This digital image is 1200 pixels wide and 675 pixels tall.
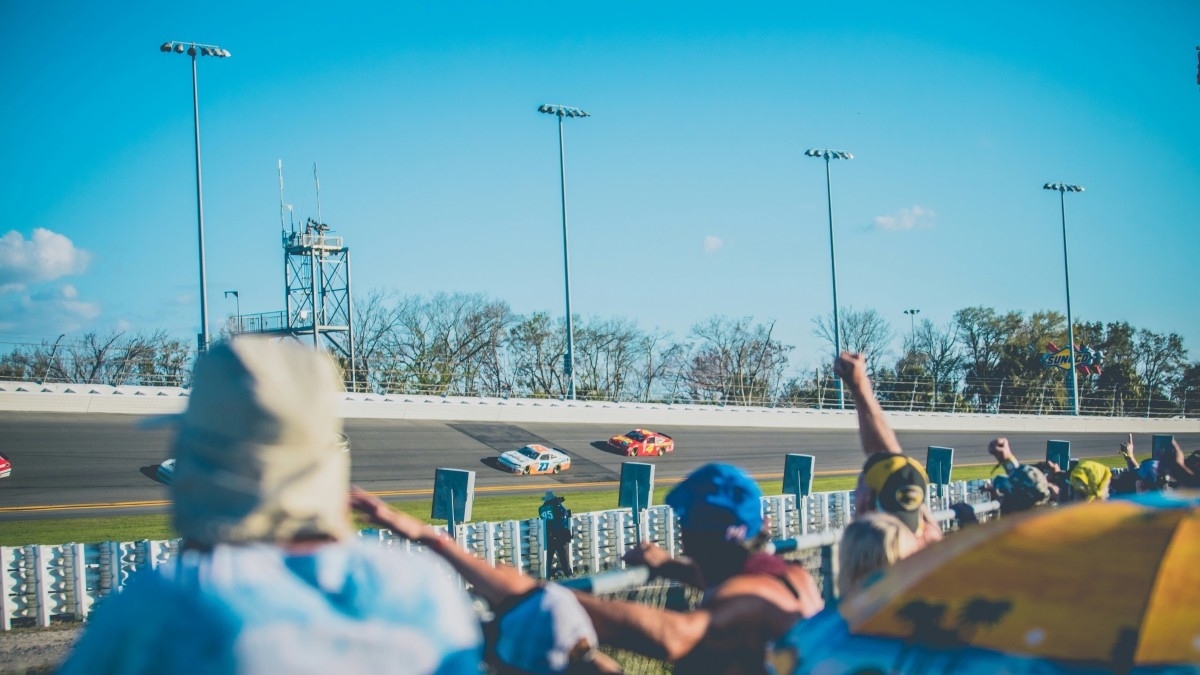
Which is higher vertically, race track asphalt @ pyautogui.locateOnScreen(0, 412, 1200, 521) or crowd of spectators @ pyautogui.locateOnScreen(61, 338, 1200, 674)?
crowd of spectators @ pyautogui.locateOnScreen(61, 338, 1200, 674)

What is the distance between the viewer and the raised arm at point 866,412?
4.37 metres

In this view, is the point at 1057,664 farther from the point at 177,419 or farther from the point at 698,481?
the point at 177,419

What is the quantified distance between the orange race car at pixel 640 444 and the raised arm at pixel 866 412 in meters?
34.8

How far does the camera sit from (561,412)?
46906mm

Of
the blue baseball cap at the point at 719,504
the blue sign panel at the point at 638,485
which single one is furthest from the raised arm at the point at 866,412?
the blue sign panel at the point at 638,485

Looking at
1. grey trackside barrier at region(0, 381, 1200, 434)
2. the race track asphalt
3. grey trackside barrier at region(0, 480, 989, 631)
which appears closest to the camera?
grey trackside barrier at region(0, 480, 989, 631)

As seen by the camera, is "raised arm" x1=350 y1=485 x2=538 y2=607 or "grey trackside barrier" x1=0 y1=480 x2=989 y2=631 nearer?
"raised arm" x1=350 y1=485 x2=538 y2=607

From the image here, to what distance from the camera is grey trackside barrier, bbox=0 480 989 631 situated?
513 inches

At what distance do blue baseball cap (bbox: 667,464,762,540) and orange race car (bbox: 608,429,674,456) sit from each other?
36.4m

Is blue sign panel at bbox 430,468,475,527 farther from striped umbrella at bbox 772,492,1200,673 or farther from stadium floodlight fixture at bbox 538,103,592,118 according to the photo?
stadium floodlight fixture at bbox 538,103,592,118

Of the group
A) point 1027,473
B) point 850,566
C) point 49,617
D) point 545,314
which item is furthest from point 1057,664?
point 545,314

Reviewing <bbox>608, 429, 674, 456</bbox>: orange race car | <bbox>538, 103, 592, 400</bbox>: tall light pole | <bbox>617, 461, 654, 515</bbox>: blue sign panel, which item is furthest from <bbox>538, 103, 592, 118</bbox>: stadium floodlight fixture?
<bbox>617, 461, 654, 515</bbox>: blue sign panel

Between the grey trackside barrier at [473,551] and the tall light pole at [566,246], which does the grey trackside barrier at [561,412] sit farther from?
the grey trackside barrier at [473,551]

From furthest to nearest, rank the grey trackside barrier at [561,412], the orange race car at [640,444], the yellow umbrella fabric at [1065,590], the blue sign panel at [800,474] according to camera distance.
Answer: the orange race car at [640,444]
the grey trackside barrier at [561,412]
the blue sign panel at [800,474]
the yellow umbrella fabric at [1065,590]
